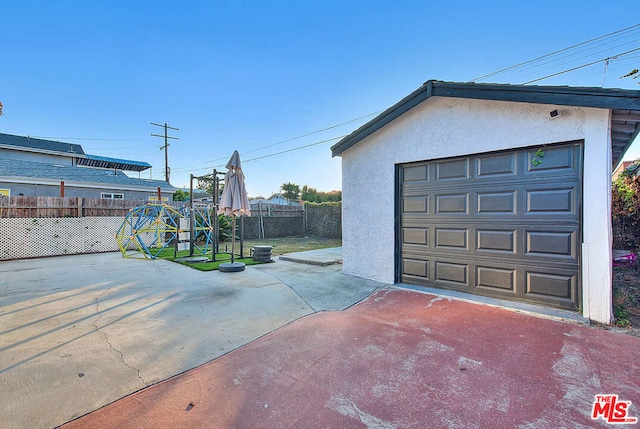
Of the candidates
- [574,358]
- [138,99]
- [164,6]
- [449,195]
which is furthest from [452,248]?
[138,99]

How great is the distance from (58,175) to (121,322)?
1639 cm

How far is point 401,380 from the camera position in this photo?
2.36m

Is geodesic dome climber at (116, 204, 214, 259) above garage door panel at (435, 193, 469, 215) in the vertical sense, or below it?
below

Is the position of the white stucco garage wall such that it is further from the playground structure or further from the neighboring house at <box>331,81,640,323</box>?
the playground structure

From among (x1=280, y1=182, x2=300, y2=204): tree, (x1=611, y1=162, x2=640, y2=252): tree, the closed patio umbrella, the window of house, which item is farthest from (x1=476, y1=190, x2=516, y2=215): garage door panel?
(x1=280, y1=182, x2=300, y2=204): tree

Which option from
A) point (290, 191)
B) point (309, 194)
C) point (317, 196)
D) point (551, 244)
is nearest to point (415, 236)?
point (551, 244)

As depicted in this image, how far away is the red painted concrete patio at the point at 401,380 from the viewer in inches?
74.1

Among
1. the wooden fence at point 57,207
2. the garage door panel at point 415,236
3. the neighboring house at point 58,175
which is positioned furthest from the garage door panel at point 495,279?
the neighboring house at point 58,175

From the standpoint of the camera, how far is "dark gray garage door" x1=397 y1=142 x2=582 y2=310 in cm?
399

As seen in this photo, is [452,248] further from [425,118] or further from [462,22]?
[462,22]

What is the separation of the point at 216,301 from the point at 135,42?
1014 centimetres

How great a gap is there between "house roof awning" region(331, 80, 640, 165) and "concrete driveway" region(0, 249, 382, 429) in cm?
368

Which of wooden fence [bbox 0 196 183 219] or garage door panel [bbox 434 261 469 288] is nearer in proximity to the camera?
garage door panel [bbox 434 261 469 288]

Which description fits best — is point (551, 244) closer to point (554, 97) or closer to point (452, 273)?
point (452, 273)
